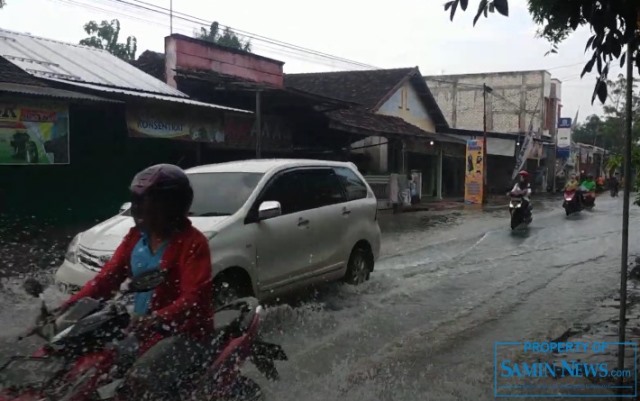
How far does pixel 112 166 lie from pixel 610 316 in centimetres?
1023

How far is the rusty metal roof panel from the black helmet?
9433mm

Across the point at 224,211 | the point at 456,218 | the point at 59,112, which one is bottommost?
the point at 456,218

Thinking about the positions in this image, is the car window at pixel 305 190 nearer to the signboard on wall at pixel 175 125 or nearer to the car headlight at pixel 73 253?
the car headlight at pixel 73 253

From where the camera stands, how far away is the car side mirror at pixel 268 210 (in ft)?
19.7

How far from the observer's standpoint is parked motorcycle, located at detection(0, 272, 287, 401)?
8.06 feet

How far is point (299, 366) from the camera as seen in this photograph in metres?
5.00

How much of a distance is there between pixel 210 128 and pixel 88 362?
1208cm

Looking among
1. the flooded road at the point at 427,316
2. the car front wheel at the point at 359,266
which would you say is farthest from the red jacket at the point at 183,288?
the car front wheel at the point at 359,266

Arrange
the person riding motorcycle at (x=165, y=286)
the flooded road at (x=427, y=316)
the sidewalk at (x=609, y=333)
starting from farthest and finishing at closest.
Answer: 1. the sidewalk at (x=609, y=333)
2. the flooded road at (x=427, y=316)
3. the person riding motorcycle at (x=165, y=286)

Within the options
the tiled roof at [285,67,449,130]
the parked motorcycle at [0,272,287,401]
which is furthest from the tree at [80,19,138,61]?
the parked motorcycle at [0,272,287,401]

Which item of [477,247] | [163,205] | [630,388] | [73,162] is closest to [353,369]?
[630,388]

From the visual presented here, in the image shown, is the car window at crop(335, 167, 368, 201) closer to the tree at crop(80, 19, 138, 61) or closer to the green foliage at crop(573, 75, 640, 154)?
the green foliage at crop(573, 75, 640, 154)

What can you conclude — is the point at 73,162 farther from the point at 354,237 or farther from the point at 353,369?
the point at 353,369

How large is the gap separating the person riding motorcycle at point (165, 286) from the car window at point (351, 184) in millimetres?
4820
